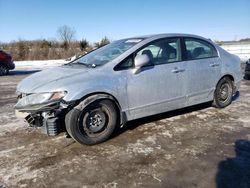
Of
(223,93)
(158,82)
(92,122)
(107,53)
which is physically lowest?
(92,122)

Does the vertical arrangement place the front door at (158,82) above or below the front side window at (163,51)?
below

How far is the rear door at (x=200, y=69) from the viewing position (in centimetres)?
525

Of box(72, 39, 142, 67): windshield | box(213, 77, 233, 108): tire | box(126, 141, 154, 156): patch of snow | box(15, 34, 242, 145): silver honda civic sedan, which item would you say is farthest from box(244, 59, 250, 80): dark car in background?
box(126, 141, 154, 156): patch of snow

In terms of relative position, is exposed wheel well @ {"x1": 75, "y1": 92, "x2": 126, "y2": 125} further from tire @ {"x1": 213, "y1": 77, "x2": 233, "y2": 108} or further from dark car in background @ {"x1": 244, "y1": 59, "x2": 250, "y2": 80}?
dark car in background @ {"x1": 244, "y1": 59, "x2": 250, "y2": 80}

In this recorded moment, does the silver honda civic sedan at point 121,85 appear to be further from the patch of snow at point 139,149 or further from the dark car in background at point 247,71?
the dark car in background at point 247,71

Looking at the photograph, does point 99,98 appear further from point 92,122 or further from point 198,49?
point 198,49

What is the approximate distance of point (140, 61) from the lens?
445cm

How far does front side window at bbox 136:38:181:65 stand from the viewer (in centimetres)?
484

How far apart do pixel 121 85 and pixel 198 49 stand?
2.00 metres

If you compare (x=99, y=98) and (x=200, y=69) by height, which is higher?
(x=200, y=69)

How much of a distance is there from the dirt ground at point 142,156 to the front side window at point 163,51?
1122 millimetres

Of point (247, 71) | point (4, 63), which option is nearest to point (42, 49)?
point (4, 63)

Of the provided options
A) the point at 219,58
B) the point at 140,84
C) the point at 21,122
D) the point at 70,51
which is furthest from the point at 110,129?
the point at 70,51

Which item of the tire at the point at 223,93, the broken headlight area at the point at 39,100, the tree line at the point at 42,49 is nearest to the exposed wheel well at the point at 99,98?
the broken headlight area at the point at 39,100
